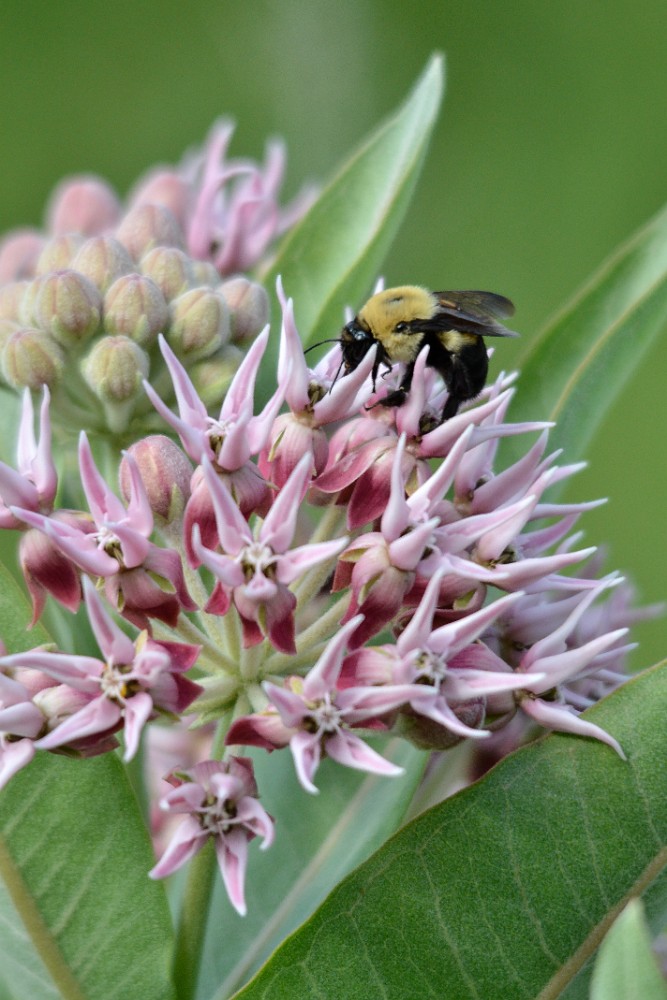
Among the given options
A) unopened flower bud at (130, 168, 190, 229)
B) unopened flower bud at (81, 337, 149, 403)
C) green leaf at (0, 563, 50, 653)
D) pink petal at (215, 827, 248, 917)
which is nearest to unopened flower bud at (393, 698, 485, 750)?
pink petal at (215, 827, 248, 917)

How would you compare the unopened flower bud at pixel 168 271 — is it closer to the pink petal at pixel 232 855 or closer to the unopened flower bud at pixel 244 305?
the unopened flower bud at pixel 244 305

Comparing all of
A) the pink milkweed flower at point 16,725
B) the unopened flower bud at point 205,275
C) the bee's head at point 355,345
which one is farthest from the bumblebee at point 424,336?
the pink milkweed flower at point 16,725

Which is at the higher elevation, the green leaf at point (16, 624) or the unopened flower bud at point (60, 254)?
the unopened flower bud at point (60, 254)

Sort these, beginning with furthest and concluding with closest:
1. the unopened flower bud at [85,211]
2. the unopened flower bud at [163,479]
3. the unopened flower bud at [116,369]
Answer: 1. the unopened flower bud at [85,211]
2. the unopened flower bud at [116,369]
3. the unopened flower bud at [163,479]

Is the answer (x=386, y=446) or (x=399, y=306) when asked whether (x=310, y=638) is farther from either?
(x=399, y=306)

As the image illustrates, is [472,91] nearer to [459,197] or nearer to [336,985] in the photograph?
[459,197]

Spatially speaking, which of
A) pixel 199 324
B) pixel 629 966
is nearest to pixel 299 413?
pixel 199 324

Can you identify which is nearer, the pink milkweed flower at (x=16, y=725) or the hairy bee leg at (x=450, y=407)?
the pink milkweed flower at (x=16, y=725)
